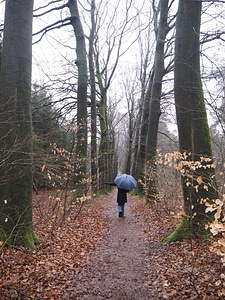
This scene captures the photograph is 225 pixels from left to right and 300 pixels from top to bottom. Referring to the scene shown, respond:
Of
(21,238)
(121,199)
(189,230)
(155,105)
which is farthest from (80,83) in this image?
(189,230)

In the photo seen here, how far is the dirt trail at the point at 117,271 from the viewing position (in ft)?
13.8

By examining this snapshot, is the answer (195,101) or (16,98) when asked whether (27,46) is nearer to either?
(16,98)

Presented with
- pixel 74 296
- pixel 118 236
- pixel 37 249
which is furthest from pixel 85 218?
pixel 74 296

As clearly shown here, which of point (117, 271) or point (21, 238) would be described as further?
point (21, 238)

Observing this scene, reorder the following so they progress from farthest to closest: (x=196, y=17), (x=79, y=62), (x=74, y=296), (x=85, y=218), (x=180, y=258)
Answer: (x=79, y=62)
(x=85, y=218)
(x=196, y=17)
(x=180, y=258)
(x=74, y=296)

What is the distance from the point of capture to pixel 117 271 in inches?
198

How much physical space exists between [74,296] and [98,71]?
18.3m

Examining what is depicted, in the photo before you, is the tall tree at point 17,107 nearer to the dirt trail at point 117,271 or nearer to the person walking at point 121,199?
the dirt trail at point 117,271

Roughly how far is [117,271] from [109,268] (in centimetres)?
23

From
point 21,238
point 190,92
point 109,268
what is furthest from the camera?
point 190,92

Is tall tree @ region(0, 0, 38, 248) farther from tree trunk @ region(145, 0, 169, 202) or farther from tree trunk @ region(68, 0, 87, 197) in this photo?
tree trunk @ region(145, 0, 169, 202)

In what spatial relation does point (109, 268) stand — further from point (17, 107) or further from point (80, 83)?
point (80, 83)

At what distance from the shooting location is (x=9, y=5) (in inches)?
231

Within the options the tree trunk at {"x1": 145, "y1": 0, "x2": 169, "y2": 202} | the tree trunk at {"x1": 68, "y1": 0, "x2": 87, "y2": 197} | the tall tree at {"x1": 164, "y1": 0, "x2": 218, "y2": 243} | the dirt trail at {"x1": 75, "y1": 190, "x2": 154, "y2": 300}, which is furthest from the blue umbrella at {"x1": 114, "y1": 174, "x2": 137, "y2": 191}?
the tall tree at {"x1": 164, "y1": 0, "x2": 218, "y2": 243}
